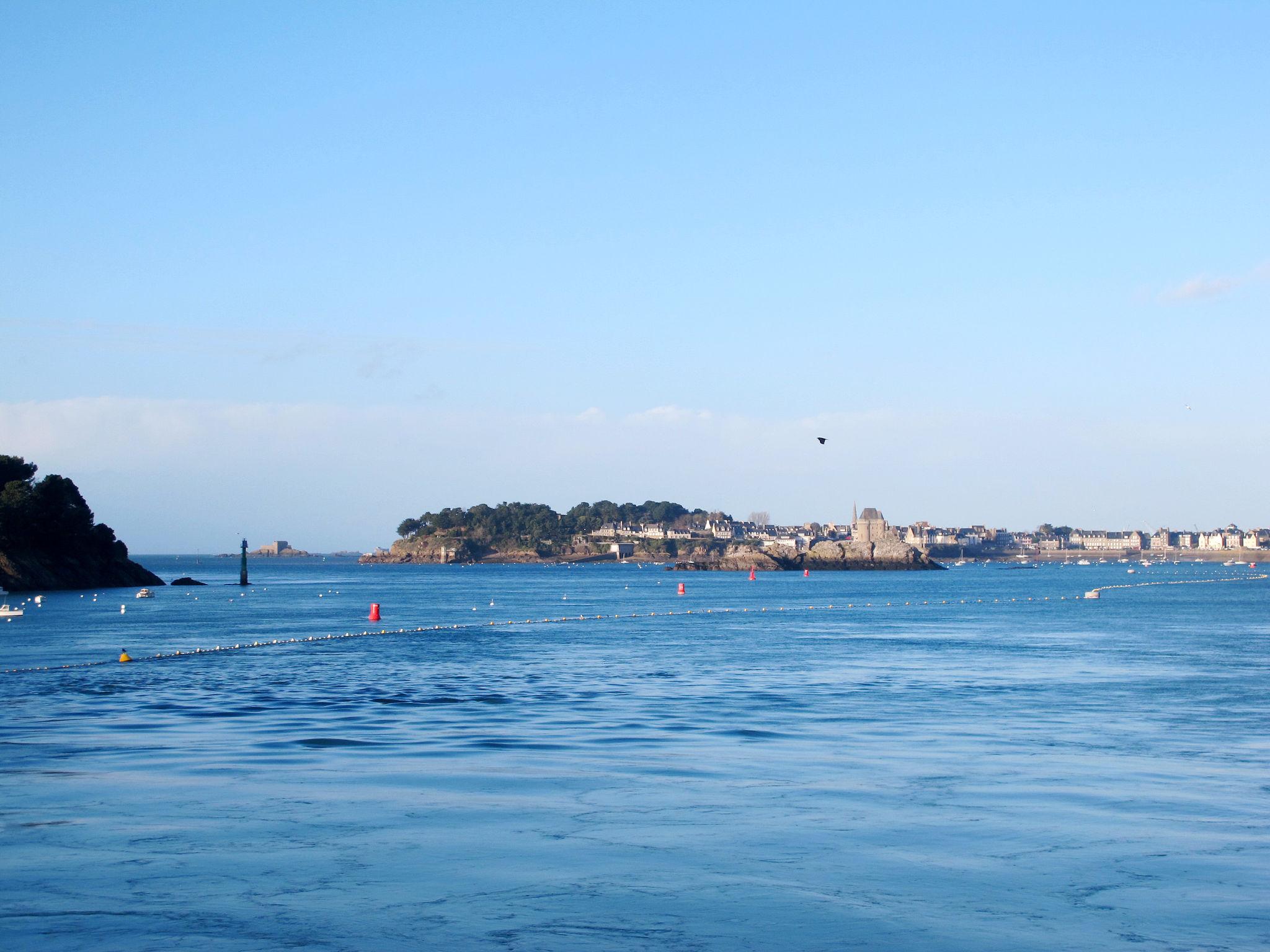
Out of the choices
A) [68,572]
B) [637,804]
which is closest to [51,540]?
[68,572]

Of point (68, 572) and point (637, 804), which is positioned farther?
point (68, 572)

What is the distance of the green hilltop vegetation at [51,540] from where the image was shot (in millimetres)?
94688

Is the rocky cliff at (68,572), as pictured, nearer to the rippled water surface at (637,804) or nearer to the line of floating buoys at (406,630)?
the line of floating buoys at (406,630)

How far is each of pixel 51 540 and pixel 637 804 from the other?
10257 centimetres

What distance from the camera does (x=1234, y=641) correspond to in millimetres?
45688

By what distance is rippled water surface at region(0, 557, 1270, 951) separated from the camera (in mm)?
10305

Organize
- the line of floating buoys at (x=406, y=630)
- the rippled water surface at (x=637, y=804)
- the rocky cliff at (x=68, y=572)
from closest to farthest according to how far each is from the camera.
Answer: the rippled water surface at (x=637, y=804) < the line of floating buoys at (x=406, y=630) < the rocky cliff at (x=68, y=572)

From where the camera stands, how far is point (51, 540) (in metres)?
105

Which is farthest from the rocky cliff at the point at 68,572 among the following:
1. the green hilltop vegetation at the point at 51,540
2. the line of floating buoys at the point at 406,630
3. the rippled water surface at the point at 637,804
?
the rippled water surface at the point at 637,804

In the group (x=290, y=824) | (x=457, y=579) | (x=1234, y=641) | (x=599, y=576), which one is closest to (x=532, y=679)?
(x=290, y=824)

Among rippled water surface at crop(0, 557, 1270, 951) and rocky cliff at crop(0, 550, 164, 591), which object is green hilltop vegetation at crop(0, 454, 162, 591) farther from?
rippled water surface at crop(0, 557, 1270, 951)

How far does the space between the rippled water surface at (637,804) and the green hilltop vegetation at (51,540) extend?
63.2m

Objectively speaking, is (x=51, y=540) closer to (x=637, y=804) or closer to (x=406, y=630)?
(x=406, y=630)

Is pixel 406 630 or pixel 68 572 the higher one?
pixel 68 572
